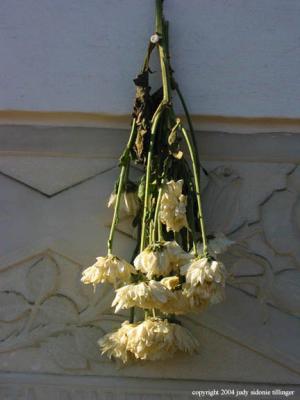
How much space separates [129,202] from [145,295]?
266 mm

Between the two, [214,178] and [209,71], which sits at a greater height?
[209,71]

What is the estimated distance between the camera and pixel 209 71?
4.80 ft

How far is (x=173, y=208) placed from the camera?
4.01 feet

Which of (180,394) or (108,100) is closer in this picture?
(180,394)

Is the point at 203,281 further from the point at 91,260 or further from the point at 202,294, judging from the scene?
the point at 91,260

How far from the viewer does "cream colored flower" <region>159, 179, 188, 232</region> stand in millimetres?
1219

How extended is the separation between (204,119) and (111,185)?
0.26 metres

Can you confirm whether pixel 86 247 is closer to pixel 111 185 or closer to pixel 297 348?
pixel 111 185

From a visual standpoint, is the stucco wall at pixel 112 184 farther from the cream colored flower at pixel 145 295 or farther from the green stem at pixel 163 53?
the cream colored flower at pixel 145 295

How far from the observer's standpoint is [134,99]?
1441 mm

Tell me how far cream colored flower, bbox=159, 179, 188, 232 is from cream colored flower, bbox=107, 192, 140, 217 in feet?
0.41

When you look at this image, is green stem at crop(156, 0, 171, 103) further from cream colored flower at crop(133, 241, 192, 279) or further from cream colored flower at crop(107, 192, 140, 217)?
cream colored flower at crop(133, 241, 192, 279)

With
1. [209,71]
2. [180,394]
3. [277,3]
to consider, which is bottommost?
[180,394]

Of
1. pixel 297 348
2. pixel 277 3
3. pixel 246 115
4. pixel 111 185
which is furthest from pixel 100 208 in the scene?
pixel 277 3
